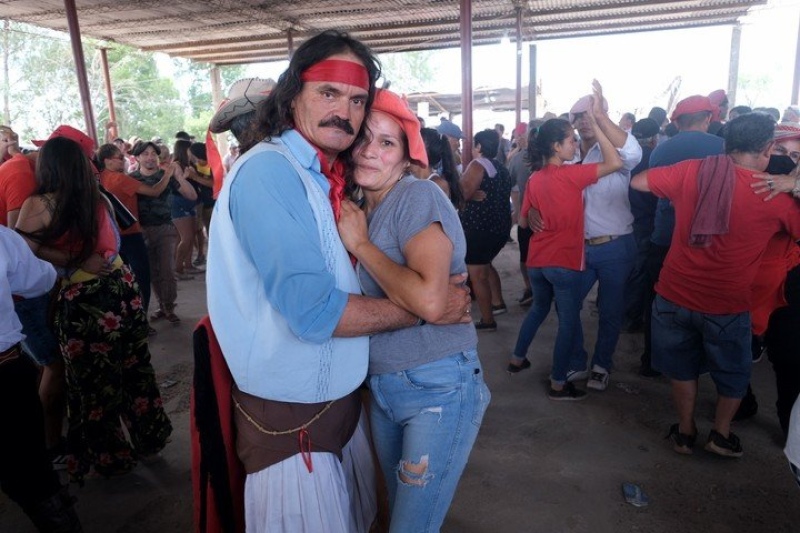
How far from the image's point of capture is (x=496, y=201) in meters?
4.84

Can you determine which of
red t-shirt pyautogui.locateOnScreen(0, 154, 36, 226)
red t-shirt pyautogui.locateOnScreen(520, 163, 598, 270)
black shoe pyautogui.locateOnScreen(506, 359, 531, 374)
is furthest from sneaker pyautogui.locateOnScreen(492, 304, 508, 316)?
red t-shirt pyautogui.locateOnScreen(0, 154, 36, 226)

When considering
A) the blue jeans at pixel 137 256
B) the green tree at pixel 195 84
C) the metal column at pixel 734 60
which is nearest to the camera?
the blue jeans at pixel 137 256

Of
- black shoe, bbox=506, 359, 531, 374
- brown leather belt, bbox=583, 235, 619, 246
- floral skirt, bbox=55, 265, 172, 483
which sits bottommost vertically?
black shoe, bbox=506, 359, 531, 374

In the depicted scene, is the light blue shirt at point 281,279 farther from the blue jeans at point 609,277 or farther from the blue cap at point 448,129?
the blue cap at point 448,129

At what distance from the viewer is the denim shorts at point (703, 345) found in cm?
265

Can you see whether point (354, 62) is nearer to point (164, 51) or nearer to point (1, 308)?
point (1, 308)

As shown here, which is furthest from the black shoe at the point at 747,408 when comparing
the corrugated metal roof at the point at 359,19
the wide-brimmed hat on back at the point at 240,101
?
the corrugated metal roof at the point at 359,19

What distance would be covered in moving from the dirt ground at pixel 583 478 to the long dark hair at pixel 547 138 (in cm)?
170

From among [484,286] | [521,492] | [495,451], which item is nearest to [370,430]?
[521,492]

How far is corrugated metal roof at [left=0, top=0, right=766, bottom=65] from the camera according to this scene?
8.24 m

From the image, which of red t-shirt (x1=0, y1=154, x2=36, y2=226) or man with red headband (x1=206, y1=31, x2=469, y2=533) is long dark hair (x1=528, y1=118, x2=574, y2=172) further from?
red t-shirt (x1=0, y1=154, x2=36, y2=226)

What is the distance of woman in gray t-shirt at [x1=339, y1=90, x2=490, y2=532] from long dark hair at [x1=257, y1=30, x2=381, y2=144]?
18cm

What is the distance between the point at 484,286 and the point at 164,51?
10.6 metres

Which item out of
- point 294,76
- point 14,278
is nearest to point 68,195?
point 14,278
